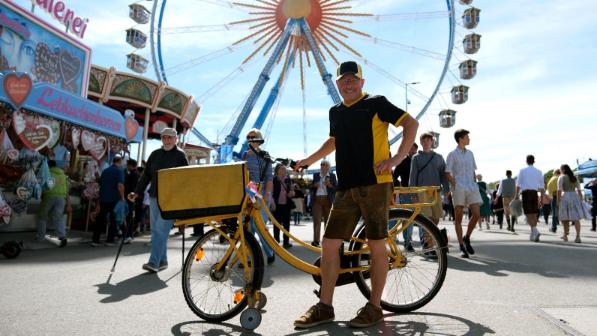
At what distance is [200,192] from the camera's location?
287cm

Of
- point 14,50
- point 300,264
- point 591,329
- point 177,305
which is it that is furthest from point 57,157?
point 591,329

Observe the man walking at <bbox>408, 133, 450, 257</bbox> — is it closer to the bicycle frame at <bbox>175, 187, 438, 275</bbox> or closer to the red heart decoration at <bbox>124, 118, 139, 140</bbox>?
the bicycle frame at <bbox>175, 187, 438, 275</bbox>

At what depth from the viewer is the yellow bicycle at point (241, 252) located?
287cm

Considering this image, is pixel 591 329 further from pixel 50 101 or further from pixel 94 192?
pixel 50 101

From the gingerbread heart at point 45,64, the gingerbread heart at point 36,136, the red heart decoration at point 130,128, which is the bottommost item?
the gingerbread heart at point 36,136

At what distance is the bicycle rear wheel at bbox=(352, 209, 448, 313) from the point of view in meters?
3.19

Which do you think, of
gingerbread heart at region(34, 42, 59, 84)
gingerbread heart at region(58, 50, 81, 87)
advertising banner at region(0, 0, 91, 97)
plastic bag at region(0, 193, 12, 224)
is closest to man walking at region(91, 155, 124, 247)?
plastic bag at region(0, 193, 12, 224)

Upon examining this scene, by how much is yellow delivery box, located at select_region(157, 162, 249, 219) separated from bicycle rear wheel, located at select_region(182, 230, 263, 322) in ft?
0.85

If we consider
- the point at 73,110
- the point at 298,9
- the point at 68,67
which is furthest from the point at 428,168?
the point at 298,9

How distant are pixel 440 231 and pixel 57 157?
14.3 meters

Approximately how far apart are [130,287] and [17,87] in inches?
276

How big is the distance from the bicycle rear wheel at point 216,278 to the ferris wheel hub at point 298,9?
2224 cm

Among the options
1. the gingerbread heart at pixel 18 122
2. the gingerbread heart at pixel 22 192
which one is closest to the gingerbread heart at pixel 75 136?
the gingerbread heart at pixel 18 122

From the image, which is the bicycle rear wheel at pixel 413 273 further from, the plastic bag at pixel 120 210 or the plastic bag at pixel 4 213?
the plastic bag at pixel 4 213
